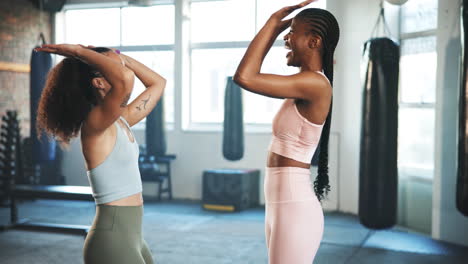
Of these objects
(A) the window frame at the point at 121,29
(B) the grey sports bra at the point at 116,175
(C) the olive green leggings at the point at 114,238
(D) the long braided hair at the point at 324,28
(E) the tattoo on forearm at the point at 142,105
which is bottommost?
(C) the olive green leggings at the point at 114,238

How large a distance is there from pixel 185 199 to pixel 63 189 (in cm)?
276

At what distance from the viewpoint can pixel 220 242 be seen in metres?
4.76

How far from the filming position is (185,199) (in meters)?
7.45

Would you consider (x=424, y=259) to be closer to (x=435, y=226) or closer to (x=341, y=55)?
(x=435, y=226)

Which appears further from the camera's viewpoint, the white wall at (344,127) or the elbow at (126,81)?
the white wall at (344,127)

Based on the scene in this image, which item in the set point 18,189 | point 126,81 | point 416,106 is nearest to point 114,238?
point 126,81

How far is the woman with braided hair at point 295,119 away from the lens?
1.57 meters

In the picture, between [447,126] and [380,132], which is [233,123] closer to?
[380,132]

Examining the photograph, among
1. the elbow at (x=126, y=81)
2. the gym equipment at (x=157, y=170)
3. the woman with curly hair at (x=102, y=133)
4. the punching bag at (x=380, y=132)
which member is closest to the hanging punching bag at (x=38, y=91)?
the gym equipment at (x=157, y=170)

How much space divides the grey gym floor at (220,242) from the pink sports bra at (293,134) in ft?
8.57

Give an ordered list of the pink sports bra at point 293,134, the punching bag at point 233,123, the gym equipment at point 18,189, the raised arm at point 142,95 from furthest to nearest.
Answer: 1. the punching bag at point 233,123
2. the gym equipment at point 18,189
3. the raised arm at point 142,95
4. the pink sports bra at point 293,134

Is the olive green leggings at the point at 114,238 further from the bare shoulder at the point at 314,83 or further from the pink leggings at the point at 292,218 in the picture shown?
the bare shoulder at the point at 314,83

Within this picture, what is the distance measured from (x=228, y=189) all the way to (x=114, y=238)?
198 inches

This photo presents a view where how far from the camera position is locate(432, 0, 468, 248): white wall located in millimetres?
4742
